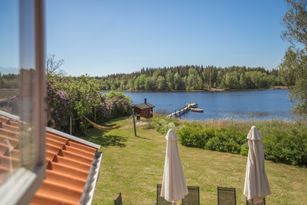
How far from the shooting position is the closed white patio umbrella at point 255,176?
5.69 m

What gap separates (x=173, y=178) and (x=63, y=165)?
274 cm

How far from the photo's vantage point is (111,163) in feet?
34.3

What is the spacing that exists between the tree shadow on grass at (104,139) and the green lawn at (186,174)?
0.14ft

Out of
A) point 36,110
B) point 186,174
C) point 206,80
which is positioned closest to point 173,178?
point 186,174

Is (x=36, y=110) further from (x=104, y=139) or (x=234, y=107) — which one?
(x=234, y=107)

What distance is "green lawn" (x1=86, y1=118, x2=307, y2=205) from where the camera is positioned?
7492 mm

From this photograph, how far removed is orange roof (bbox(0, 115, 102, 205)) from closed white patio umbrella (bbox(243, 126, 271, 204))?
2931 millimetres

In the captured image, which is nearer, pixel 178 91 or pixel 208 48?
pixel 208 48

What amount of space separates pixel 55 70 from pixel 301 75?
12457 mm

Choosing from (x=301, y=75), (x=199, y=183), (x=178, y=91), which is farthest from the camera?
(x=178, y=91)

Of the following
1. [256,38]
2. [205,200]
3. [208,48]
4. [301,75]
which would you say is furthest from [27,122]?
[256,38]

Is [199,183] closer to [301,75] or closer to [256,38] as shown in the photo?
[301,75]

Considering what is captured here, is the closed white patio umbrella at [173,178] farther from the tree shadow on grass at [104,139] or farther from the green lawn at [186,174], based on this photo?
the tree shadow on grass at [104,139]

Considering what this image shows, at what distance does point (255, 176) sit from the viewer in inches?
227
